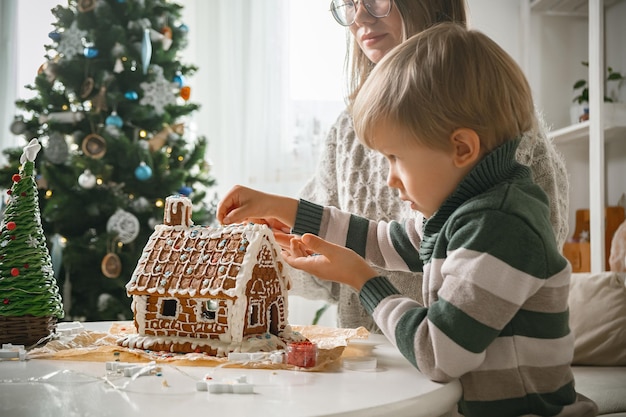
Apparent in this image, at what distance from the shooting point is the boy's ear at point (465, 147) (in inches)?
38.0

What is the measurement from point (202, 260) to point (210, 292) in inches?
3.0

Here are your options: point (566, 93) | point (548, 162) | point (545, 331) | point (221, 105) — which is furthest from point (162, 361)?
point (566, 93)

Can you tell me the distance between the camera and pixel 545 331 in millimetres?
938

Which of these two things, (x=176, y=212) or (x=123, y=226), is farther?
(x=123, y=226)

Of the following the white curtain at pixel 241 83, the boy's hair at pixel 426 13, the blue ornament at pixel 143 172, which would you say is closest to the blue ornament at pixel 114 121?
the blue ornament at pixel 143 172

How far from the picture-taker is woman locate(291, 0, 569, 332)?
144 cm

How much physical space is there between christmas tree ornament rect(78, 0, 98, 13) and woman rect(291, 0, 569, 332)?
Result: 1809 millimetres

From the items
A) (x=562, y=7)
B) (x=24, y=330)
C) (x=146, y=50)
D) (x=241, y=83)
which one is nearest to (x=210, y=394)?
(x=24, y=330)

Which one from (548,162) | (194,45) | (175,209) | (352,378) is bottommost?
(352,378)

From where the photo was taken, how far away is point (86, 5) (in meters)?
3.24

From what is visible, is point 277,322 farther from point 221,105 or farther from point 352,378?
point 221,105

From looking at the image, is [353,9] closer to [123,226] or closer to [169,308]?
[169,308]

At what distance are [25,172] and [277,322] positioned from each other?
0.49 meters

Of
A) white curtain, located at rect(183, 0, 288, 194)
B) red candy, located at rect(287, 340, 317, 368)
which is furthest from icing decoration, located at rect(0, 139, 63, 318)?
white curtain, located at rect(183, 0, 288, 194)
